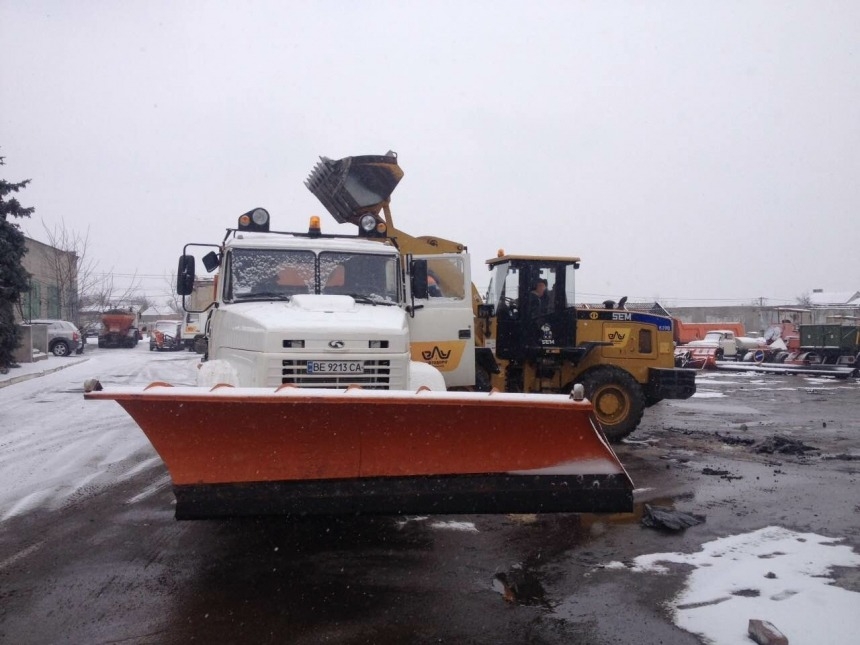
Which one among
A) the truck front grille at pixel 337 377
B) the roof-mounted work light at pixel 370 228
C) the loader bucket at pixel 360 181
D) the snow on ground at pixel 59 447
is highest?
the loader bucket at pixel 360 181

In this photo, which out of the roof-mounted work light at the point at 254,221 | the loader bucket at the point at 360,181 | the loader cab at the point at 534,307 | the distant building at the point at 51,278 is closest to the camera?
the roof-mounted work light at the point at 254,221

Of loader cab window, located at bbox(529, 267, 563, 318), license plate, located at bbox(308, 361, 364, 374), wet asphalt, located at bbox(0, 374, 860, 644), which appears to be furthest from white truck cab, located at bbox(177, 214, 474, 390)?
loader cab window, located at bbox(529, 267, 563, 318)

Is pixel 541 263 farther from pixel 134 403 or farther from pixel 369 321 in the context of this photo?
pixel 134 403

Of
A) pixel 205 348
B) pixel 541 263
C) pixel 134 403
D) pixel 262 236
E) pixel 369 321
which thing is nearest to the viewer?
pixel 134 403

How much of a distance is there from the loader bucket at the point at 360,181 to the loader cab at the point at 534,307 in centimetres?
188

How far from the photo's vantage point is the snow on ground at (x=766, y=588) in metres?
3.75

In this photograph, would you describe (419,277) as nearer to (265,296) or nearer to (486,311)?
(265,296)

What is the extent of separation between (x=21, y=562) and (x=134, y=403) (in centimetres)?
174

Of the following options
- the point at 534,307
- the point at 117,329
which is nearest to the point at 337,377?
the point at 534,307

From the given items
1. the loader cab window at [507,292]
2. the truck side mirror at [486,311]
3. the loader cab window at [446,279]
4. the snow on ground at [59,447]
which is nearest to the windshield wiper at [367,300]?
the loader cab window at [446,279]

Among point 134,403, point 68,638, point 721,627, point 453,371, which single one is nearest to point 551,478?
point 721,627

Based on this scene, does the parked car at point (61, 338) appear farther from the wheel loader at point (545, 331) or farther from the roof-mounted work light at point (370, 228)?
the roof-mounted work light at point (370, 228)

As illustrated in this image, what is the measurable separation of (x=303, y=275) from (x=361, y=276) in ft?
1.82

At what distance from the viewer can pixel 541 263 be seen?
9.82 m
